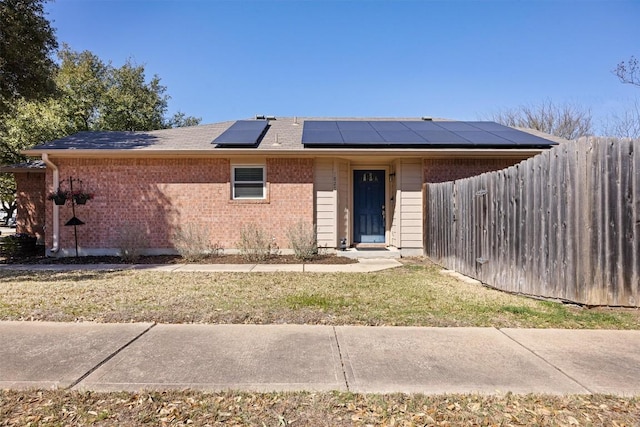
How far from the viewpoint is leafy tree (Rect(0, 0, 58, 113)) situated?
34.6 ft

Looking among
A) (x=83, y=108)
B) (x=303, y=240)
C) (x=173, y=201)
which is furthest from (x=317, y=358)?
(x=83, y=108)

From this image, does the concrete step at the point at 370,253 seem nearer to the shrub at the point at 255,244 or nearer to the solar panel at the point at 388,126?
the shrub at the point at 255,244

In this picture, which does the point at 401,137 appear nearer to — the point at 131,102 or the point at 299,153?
the point at 299,153

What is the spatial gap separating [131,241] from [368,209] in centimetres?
713

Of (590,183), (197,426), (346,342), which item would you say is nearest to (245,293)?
(346,342)

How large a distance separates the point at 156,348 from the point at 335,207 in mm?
7696

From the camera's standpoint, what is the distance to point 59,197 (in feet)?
35.2

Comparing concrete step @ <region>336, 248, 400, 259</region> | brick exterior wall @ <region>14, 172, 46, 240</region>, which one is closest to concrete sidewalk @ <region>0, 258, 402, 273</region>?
concrete step @ <region>336, 248, 400, 259</region>

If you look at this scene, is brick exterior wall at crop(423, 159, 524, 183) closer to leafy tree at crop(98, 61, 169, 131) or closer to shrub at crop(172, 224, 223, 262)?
shrub at crop(172, 224, 223, 262)

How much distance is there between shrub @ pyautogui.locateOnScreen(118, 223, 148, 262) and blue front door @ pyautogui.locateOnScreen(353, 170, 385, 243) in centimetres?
640

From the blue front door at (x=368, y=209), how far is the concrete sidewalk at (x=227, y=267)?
2.36 meters

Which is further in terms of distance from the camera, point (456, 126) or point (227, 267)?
point (456, 126)

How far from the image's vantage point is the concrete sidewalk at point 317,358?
3.35 metres

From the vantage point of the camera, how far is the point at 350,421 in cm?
280
